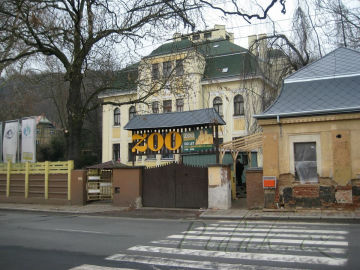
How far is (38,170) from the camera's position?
2112 cm

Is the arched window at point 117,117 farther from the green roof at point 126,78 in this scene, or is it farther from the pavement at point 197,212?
the pavement at point 197,212

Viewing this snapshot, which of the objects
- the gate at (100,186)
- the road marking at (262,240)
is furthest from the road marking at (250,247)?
the gate at (100,186)

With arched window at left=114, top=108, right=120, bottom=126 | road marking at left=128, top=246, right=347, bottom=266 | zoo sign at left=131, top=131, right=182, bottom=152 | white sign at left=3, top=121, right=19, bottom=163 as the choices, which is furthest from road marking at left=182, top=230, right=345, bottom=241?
arched window at left=114, top=108, right=120, bottom=126

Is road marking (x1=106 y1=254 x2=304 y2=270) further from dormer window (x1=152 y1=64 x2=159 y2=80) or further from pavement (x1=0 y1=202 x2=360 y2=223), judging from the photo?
dormer window (x1=152 y1=64 x2=159 y2=80)

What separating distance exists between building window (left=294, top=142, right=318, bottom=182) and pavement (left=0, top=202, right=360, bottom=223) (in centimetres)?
131

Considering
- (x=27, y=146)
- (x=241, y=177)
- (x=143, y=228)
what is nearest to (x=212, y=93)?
(x=241, y=177)

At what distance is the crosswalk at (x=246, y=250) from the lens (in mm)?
6859

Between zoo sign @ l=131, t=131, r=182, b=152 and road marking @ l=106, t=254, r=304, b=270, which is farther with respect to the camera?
zoo sign @ l=131, t=131, r=182, b=152

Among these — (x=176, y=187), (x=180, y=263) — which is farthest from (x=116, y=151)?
Answer: (x=180, y=263)

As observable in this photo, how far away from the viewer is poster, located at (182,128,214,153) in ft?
56.5

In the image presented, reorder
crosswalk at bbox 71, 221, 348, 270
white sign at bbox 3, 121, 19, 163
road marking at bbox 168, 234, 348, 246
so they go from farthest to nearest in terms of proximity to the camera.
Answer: white sign at bbox 3, 121, 19, 163, road marking at bbox 168, 234, 348, 246, crosswalk at bbox 71, 221, 348, 270

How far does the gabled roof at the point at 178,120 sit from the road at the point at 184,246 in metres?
5.99

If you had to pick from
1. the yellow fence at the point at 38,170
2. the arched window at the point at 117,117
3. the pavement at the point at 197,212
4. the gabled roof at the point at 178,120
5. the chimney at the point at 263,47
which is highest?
the chimney at the point at 263,47

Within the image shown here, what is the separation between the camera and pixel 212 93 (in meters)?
32.9
